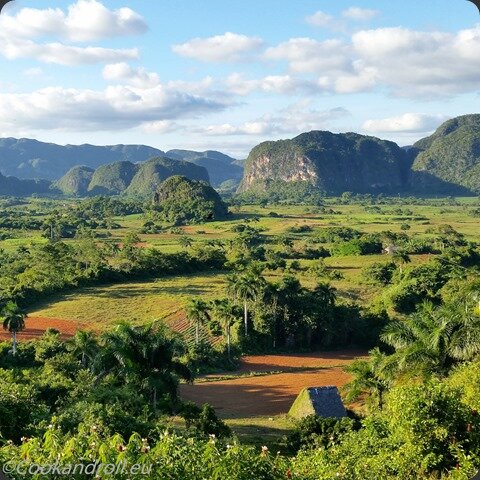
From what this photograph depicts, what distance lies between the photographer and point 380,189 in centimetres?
17250

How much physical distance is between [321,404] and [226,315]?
40.5ft

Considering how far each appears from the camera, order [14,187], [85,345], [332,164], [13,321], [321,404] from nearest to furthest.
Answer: [321,404] → [85,345] → [13,321] → [332,164] → [14,187]

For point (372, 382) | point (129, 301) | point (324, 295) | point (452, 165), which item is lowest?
point (129, 301)

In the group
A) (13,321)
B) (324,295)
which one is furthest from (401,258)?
(13,321)

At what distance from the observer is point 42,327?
33250mm

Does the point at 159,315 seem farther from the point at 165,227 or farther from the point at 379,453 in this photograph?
the point at 165,227

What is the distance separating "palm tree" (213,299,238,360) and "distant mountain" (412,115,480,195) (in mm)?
143392

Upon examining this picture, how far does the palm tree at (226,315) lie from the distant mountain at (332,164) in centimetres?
13551

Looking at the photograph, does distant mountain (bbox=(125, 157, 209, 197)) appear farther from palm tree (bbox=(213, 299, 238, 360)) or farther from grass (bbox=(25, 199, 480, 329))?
palm tree (bbox=(213, 299, 238, 360))

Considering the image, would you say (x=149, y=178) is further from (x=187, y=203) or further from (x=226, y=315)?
(x=226, y=315)

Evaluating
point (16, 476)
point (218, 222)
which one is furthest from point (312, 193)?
point (16, 476)

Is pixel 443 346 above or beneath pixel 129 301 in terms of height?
above

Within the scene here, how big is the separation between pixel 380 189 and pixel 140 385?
542 feet

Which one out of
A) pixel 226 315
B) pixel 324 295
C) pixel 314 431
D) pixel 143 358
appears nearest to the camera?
pixel 143 358
